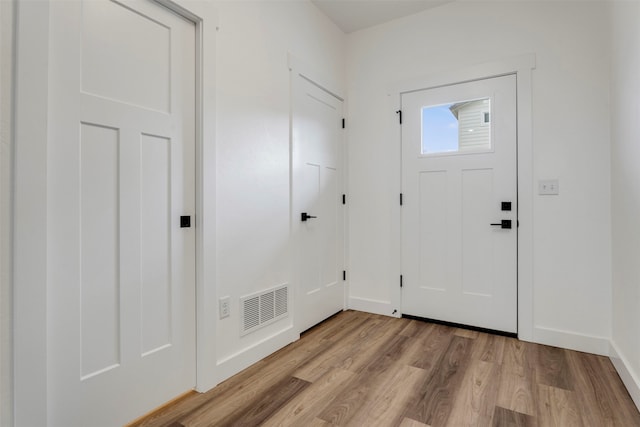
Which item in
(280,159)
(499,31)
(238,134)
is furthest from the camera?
(499,31)

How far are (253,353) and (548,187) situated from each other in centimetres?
253

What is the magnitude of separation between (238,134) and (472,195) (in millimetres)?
2026

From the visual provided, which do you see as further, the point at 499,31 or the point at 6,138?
the point at 499,31

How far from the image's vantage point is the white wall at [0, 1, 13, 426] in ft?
3.85

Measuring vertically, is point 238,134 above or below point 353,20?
below

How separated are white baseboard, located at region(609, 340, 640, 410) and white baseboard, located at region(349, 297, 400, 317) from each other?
1561mm

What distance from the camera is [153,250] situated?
171 cm

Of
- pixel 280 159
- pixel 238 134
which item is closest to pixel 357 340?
pixel 280 159

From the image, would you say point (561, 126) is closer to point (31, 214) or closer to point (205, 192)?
point (205, 192)

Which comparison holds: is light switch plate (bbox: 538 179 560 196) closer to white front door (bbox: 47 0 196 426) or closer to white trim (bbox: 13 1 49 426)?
white front door (bbox: 47 0 196 426)

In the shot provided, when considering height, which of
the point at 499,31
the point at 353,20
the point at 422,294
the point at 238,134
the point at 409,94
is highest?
the point at 353,20

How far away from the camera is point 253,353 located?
2.23 metres

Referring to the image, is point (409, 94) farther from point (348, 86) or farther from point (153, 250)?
point (153, 250)

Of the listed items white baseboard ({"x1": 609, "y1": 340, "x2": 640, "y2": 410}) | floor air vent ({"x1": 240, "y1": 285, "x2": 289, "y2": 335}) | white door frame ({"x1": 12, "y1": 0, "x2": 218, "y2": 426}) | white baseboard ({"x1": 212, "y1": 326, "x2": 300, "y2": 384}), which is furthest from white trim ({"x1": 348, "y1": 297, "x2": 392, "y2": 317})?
white door frame ({"x1": 12, "y1": 0, "x2": 218, "y2": 426})
